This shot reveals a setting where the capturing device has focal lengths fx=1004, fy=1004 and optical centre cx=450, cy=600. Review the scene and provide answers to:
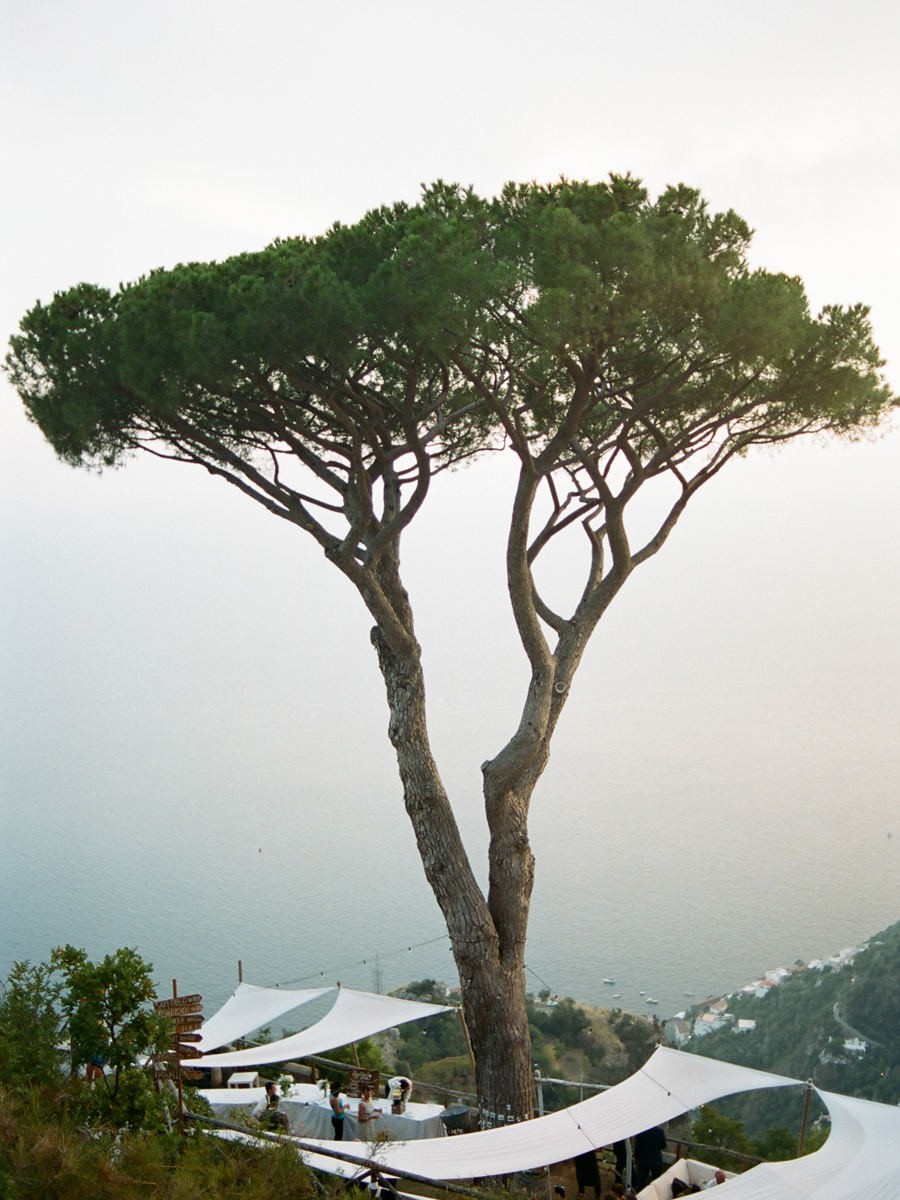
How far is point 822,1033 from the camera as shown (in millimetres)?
13336

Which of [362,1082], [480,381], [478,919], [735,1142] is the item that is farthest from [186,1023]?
[735,1142]

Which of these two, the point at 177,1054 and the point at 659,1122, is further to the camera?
the point at 659,1122

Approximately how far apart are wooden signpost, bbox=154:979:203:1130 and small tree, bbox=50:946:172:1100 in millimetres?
78

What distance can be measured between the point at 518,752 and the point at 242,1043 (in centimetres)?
608

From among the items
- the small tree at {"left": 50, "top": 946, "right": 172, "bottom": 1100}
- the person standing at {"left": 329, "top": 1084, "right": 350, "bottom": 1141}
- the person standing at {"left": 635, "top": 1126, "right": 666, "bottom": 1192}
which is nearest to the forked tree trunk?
the person standing at {"left": 635, "top": 1126, "right": 666, "bottom": 1192}

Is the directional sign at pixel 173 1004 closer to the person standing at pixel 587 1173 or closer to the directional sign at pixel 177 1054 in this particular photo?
the directional sign at pixel 177 1054

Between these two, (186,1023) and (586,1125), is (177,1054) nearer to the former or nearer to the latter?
(186,1023)

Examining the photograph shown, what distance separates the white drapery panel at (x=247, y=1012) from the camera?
9.30m

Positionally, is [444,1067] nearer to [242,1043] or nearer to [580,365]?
[242,1043]

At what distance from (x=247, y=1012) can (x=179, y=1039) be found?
551 cm

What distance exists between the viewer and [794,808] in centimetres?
2206

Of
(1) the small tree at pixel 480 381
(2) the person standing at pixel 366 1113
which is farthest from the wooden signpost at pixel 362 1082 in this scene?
(1) the small tree at pixel 480 381

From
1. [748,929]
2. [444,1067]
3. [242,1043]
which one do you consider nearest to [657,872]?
[748,929]

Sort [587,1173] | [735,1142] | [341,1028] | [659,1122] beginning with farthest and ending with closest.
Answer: [341,1028], [735,1142], [587,1173], [659,1122]
